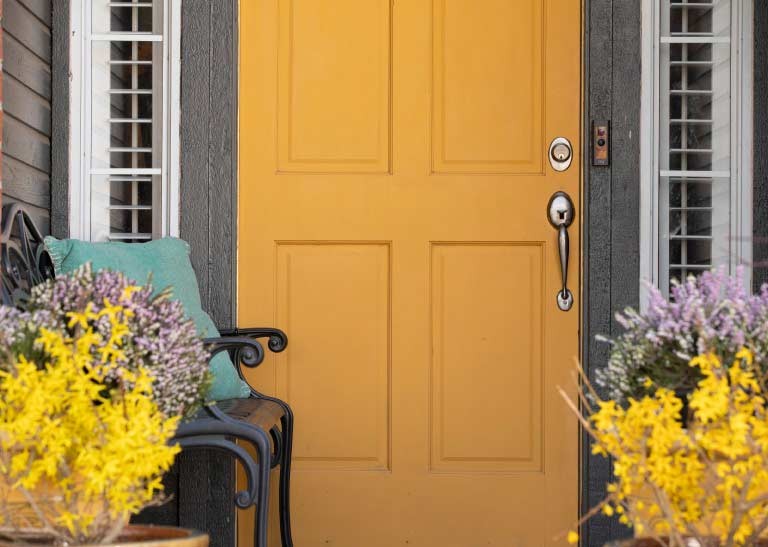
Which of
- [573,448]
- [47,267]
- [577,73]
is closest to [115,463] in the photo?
[47,267]

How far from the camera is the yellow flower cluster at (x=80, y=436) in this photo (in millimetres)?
1749

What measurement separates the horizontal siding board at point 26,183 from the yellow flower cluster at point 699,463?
6.41 feet

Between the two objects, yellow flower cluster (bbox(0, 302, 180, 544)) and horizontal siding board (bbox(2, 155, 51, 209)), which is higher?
horizontal siding board (bbox(2, 155, 51, 209))

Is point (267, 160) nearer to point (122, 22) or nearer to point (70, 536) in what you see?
point (122, 22)

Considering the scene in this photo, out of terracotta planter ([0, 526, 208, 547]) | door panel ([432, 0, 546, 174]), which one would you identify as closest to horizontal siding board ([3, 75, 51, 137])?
door panel ([432, 0, 546, 174])

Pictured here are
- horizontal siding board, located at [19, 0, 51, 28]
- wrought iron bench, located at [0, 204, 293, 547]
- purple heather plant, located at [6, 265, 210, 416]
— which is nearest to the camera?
purple heather plant, located at [6, 265, 210, 416]

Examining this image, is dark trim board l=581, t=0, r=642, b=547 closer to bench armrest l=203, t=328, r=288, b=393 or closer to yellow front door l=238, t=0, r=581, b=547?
yellow front door l=238, t=0, r=581, b=547

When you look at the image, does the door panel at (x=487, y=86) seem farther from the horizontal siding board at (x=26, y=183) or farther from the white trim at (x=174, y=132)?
the horizontal siding board at (x=26, y=183)

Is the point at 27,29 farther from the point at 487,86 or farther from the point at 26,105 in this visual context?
the point at 487,86

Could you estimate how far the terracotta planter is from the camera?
1770 mm

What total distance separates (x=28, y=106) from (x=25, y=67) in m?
0.11

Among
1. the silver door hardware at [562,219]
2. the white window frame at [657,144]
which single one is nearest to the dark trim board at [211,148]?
the silver door hardware at [562,219]

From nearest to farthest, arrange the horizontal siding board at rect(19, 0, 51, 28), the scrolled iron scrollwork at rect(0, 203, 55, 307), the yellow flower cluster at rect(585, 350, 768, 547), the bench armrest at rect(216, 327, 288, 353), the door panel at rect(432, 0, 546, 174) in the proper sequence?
the yellow flower cluster at rect(585, 350, 768, 547)
the scrolled iron scrollwork at rect(0, 203, 55, 307)
the horizontal siding board at rect(19, 0, 51, 28)
the bench armrest at rect(216, 327, 288, 353)
the door panel at rect(432, 0, 546, 174)

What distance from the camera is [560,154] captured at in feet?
10.9
